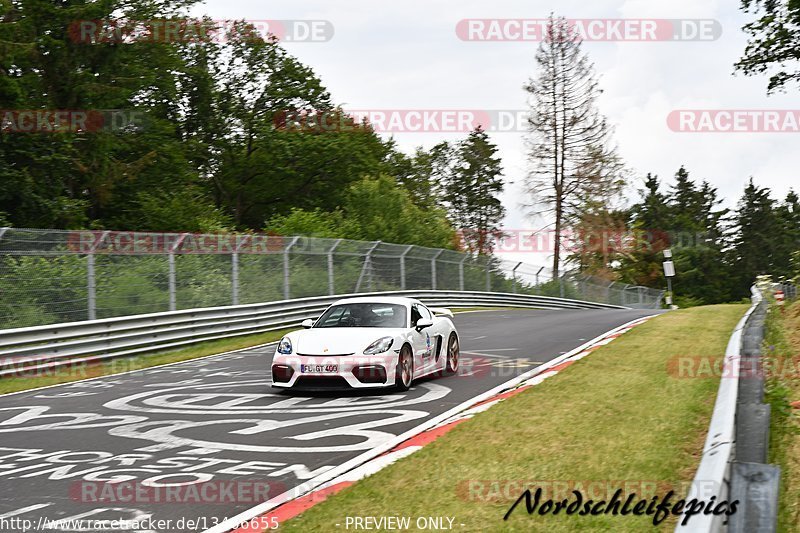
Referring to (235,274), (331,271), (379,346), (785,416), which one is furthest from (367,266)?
(785,416)

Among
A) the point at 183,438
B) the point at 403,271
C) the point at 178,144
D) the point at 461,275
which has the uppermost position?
the point at 178,144

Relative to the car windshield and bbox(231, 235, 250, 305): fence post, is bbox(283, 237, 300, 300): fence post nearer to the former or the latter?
bbox(231, 235, 250, 305): fence post

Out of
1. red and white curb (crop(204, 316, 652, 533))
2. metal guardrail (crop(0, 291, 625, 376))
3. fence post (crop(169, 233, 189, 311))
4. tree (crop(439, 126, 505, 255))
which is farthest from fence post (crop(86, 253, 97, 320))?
tree (crop(439, 126, 505, 255))

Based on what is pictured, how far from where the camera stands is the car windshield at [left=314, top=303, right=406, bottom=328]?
11.9m

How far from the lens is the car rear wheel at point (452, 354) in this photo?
13.2m

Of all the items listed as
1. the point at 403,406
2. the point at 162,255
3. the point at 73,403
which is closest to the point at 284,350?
the point at 403,406

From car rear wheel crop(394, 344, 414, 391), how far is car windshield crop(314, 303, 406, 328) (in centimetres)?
51

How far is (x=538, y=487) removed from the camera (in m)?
5.84

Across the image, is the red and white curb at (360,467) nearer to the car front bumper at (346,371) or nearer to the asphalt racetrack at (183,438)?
the asphalt racetrack at (183,438)

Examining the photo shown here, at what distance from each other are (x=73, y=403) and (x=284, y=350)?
9.49 ft

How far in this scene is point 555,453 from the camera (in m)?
6.85

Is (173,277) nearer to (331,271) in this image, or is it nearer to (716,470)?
(331,271)

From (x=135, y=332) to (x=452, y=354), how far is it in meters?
7.23

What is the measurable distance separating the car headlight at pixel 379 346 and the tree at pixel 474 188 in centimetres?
7505
